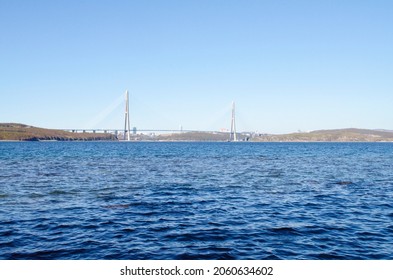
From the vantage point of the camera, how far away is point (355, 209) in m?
18.5

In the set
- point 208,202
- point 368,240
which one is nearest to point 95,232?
point 208,202

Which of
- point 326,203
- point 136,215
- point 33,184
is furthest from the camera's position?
point 33,184

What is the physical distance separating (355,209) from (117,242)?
1231 centimetres

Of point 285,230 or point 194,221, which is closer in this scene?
point 285,230

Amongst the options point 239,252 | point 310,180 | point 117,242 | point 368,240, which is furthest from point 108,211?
point 310,180

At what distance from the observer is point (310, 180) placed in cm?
3088

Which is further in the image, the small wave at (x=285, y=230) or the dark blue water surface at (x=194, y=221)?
the small wave at (x=285, y=230)

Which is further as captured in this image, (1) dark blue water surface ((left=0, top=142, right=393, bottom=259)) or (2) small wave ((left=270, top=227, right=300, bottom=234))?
(2) small wave ((left=270, top=227, right=300, bottom=234))

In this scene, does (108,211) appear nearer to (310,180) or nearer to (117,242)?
(117,242)

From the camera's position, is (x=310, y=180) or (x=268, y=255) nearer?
(x=268, y=255)
